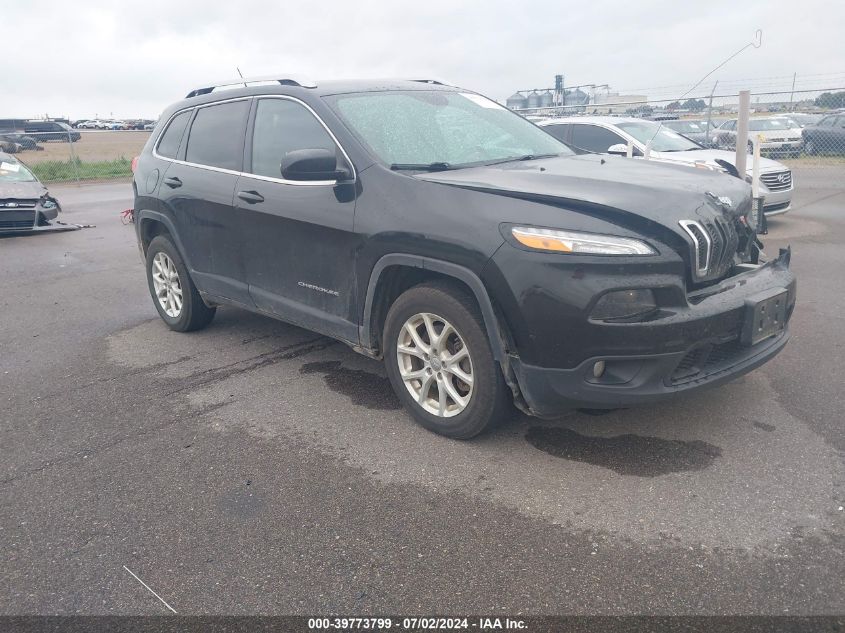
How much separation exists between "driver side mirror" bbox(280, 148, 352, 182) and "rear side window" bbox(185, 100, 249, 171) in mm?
1066

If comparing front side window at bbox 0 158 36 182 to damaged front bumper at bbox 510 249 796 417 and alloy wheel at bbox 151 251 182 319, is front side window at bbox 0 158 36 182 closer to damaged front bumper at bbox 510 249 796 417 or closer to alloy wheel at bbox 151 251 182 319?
alloy wheel at bbox 151 251 182 319

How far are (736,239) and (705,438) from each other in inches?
41.1

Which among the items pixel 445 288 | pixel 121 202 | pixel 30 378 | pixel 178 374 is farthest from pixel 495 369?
pixel 121 202

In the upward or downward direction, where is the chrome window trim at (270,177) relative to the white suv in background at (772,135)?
upward

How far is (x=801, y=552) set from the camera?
108 inches

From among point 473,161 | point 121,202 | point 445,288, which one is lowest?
point 121,202

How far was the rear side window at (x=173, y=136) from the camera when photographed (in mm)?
5607

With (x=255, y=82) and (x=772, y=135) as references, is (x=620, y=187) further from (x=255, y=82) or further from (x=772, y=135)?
(x=772, y=135)

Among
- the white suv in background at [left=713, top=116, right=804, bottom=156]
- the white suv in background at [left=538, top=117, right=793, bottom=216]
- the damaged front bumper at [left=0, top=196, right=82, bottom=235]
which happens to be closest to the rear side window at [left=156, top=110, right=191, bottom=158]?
the white suv in background at [left=538, top=117, right=793, bottom=216]

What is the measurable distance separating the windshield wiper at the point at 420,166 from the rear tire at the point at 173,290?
2352mm

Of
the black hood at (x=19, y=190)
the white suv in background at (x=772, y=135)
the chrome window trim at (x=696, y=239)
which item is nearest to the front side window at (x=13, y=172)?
the black hood at (x=19, y=190)

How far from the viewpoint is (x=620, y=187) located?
3.47 m

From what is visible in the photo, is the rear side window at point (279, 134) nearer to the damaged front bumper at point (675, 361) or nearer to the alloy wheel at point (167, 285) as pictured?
the alloy wheel at point (167, 285)

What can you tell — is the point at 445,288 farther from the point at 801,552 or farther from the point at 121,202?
the point at 121,202
